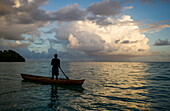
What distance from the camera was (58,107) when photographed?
9422 mm

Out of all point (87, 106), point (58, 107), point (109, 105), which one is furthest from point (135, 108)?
point (58, 107)

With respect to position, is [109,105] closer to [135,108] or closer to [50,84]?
[135,108]

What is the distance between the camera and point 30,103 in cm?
1015

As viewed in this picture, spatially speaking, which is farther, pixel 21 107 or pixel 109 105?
pixel 109 105

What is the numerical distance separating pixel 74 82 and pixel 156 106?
32.8ft

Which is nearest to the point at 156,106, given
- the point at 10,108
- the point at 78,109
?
the point at 78,109

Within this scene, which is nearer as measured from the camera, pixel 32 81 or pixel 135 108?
pixel 135 108

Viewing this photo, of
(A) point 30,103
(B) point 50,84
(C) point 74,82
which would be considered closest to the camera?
(A) point 30,103

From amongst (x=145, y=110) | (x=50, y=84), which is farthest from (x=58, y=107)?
(x=50, y=84)

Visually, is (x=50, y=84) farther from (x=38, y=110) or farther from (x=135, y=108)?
(x=135, y=108)

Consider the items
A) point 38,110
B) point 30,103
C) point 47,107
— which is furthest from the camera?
point 30,103

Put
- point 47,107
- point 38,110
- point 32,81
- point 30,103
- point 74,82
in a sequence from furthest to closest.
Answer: point 32,81 → point 74,82 → point 30,103 → point 47,107 → point 38,110

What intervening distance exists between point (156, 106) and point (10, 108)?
33.5ft

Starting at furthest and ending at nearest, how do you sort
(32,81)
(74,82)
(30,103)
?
1. (32,81)
2. (74,82)
3. (30,103)
